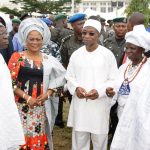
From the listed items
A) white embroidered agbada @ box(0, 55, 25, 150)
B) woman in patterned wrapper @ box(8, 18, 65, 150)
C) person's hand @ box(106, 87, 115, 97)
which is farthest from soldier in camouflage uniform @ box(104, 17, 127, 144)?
white embroidered agbada @ box(0, 55, 25, 150)

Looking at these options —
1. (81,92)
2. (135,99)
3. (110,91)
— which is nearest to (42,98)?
(81,92)

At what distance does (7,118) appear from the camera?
3.32 m

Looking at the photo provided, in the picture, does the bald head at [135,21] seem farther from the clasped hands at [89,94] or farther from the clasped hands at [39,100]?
the clasped hands at [39,100]

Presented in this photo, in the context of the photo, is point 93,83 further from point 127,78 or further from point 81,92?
point 127,78

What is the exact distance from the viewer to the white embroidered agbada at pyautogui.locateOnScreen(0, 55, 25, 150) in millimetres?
3273

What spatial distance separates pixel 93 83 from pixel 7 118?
1711 millimetres

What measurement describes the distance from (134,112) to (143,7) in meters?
8.37

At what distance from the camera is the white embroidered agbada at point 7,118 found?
327 cm

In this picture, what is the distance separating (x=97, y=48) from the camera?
491 cm

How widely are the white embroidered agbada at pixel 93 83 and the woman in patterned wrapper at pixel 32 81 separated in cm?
35

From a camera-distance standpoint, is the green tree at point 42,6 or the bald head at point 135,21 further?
the green tree at point 42,6

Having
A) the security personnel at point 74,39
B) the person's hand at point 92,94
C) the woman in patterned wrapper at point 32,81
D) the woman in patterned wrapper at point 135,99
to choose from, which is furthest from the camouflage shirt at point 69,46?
the woman in patterned wrapper at point 135,99

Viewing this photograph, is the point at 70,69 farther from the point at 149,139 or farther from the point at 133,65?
the point at 149,139

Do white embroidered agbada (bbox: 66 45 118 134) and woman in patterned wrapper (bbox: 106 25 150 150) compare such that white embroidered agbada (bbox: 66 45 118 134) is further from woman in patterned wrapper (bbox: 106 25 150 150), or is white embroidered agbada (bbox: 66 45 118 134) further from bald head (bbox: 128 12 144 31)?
bald head (bbox: 128 12 144 31)
